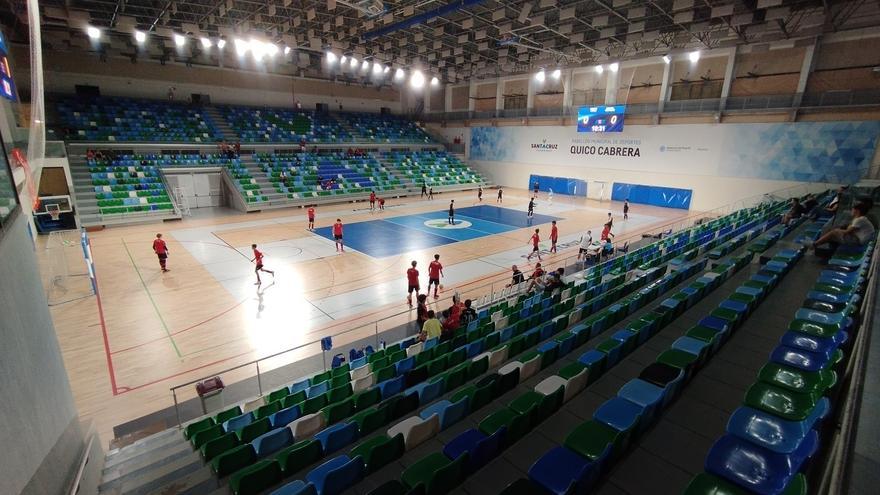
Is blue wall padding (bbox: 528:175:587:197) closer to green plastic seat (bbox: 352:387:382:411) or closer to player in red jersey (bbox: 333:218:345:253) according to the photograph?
player in red jersey (bbox: 333:218:345:253)

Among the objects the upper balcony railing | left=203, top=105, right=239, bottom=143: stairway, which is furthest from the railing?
left=203, top=105, right=239, bottom=143: stairway

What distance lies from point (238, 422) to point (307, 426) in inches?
45.7

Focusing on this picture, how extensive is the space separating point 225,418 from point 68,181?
61.5ft

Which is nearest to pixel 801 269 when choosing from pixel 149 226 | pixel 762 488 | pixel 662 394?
pixel 662 394

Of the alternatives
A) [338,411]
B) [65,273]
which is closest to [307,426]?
[338,411]

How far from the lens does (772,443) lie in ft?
10.3

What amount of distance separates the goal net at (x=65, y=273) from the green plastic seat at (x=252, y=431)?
931 centimetres

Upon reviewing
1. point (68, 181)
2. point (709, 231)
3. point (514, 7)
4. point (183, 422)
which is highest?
point (514, 7)

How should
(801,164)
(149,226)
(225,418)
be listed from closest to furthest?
(225,418) → (149,226) → (801,164)

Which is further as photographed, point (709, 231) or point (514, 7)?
point (514, 7)

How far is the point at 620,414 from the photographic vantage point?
391 cm

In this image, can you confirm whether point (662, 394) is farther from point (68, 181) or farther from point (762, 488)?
point (68, 181)

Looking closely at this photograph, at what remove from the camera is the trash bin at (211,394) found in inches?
244

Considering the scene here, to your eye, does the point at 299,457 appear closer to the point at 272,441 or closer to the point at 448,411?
the point at 272,441
